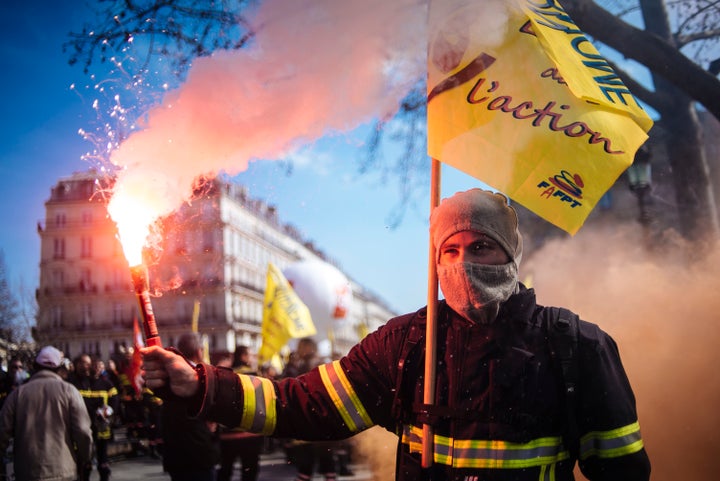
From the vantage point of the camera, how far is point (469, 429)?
207cm

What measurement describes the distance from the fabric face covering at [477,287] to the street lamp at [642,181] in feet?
18.3

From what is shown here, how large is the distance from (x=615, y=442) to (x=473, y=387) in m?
0.49

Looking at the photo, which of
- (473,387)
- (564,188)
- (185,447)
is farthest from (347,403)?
(185,447)

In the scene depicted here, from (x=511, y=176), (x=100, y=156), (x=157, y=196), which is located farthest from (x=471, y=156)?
(x=100, y=156)

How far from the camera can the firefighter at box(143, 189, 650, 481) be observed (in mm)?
2033

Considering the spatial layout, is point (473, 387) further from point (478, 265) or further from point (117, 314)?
point (117, 314)

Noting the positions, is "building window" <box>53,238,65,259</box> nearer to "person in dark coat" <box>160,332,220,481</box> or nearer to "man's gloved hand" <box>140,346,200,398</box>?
"person in dark coat" <box>160,332,220,481</box>

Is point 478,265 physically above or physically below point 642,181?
below

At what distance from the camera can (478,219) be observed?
7.36 ft

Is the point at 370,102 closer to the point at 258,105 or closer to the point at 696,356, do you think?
the point at 258,105

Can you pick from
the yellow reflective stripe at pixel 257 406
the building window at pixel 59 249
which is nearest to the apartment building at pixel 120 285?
the building window at pixel 59 249

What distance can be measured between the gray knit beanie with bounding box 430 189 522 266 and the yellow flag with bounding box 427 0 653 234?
7 cm

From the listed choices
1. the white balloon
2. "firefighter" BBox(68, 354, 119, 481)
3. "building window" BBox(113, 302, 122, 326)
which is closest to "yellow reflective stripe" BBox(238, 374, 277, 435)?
"firefighter" BBox(68, 354, 119, 481)

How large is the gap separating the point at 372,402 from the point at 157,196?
1161 millimetres
